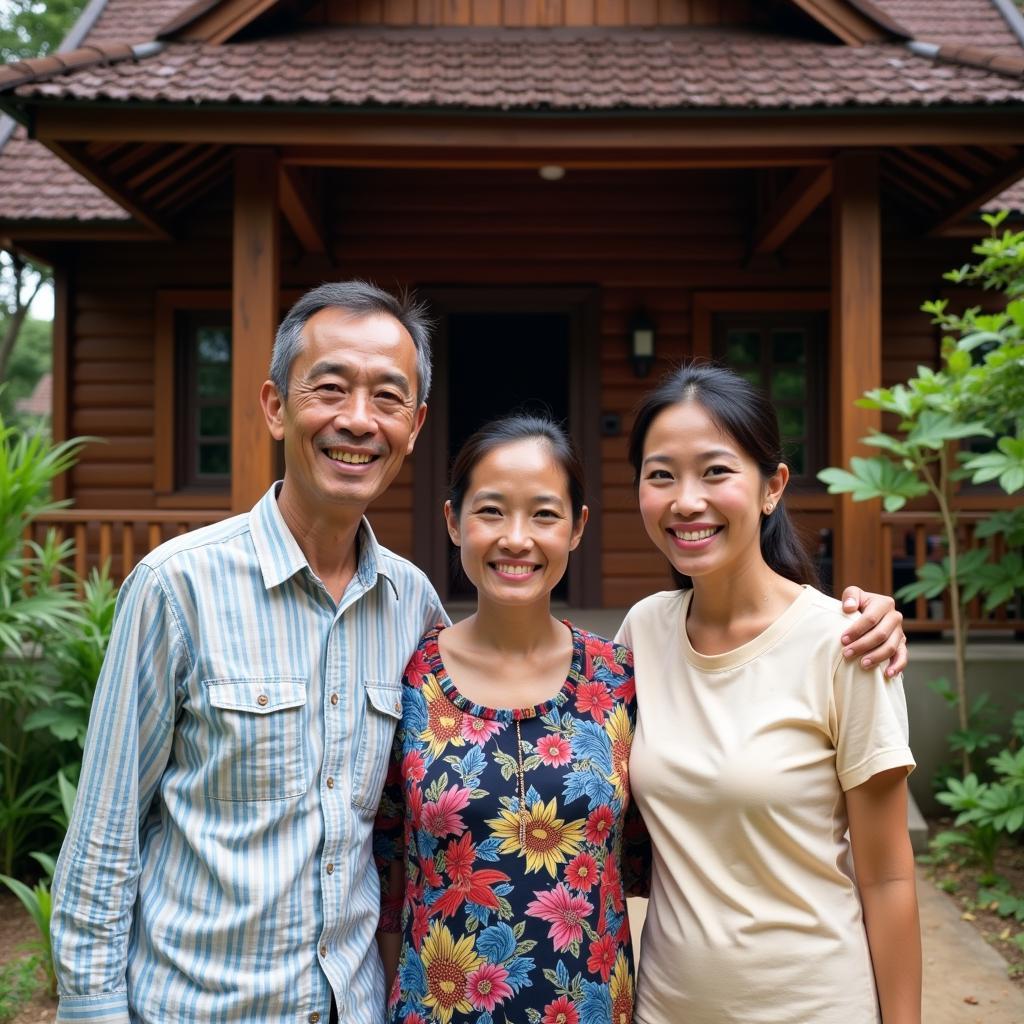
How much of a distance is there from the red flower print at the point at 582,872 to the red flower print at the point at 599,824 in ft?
0.11

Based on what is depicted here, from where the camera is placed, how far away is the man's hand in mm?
1768

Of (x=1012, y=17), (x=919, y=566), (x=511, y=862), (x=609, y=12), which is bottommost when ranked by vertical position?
(x=511, y=862)

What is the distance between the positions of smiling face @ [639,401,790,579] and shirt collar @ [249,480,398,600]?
0.54m

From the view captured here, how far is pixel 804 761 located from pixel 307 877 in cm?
86

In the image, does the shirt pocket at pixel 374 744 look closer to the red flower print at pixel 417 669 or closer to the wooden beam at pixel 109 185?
the red flower print at pixel 417 669

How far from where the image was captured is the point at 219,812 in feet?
5.59

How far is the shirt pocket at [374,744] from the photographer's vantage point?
1.81 m

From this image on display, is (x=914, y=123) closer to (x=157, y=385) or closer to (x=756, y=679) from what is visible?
(x=756, y=679)

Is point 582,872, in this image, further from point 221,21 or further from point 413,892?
point 221,21

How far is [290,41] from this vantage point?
6.40m

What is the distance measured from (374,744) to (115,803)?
44 centimetres

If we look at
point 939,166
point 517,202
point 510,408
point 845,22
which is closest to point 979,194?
point 939,166

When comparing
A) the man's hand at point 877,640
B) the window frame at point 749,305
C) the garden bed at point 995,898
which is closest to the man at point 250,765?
the man's hand at point 877,640

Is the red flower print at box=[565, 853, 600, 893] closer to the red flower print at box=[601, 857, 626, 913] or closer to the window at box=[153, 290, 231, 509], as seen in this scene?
the red flower print at box=[601, 857, 626, 913]
